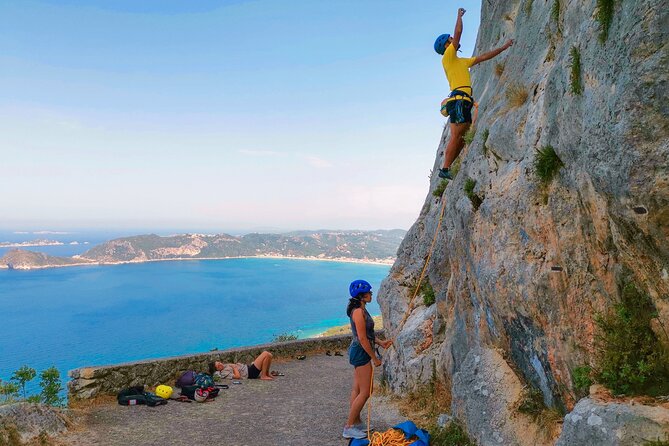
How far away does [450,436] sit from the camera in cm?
636

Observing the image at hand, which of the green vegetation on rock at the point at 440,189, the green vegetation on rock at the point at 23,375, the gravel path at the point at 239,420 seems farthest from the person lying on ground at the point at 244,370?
the green vegetation on rock at the point at 440,189

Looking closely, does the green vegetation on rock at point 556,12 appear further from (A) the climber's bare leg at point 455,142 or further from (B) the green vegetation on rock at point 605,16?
(A) the climber's bare leg at point 455,142

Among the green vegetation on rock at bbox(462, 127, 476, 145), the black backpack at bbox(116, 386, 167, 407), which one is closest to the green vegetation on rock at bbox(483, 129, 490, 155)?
the green vegetation on rock at bbox(462, 127, 476, 145)

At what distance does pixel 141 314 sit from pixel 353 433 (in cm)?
12545

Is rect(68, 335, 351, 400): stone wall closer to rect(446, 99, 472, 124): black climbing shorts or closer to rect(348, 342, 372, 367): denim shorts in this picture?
rect(348, 342, 372, 367): denim shorts

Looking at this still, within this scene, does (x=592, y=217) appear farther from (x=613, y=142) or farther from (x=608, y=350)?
(x=608, y=350)

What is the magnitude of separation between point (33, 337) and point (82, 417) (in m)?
110

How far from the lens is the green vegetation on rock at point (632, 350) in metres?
3.79

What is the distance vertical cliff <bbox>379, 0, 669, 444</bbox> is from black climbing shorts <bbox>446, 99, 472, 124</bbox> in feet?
1.35

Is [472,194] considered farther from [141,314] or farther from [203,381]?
[141,314]

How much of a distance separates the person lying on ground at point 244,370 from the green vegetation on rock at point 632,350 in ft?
32.2

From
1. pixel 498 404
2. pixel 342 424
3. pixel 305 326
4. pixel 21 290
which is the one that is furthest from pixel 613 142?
pixel 21 290

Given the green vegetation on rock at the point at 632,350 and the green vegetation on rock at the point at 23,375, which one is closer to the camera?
the green vegetation on rock at the point at 632,350

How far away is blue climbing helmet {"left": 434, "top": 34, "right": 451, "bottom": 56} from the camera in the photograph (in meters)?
8.84
